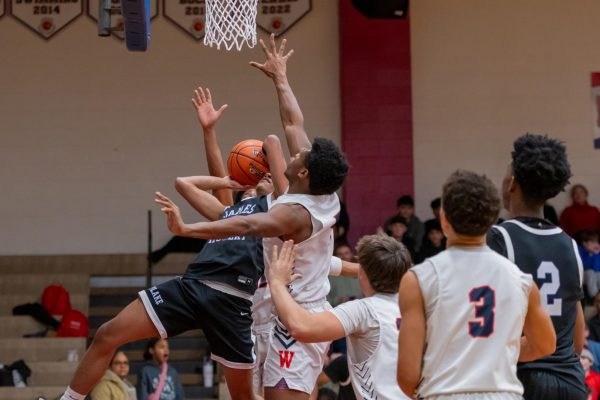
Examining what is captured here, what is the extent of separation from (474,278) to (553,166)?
2.61ft

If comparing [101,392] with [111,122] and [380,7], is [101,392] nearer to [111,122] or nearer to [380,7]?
[111,122]

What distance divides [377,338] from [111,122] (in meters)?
10.5

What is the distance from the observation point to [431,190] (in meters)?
14.4

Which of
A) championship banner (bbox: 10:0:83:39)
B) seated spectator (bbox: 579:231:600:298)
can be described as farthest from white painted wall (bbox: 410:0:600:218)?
championship banner (bbox: 10:0:83:39)

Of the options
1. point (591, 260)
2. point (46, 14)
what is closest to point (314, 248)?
point (591, 260)

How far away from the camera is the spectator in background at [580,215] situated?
14.1m

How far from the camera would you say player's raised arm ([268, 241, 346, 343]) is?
12.7 feet

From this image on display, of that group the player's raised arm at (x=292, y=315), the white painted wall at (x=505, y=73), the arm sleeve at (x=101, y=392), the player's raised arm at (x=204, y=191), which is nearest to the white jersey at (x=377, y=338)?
the player's raised arm at (x=292, y=315)

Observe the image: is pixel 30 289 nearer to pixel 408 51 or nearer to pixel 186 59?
pixel 186 59

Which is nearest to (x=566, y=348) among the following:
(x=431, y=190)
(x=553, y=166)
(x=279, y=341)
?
(x=553, y=166)

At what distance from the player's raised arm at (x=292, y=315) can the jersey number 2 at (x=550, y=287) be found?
81 cm

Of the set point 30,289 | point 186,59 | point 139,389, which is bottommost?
point 139,389

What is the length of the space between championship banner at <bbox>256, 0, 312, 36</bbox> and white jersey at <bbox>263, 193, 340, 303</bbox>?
29.8 ft

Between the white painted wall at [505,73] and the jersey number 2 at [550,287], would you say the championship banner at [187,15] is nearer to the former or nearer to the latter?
the white painted wall at [505,73]
